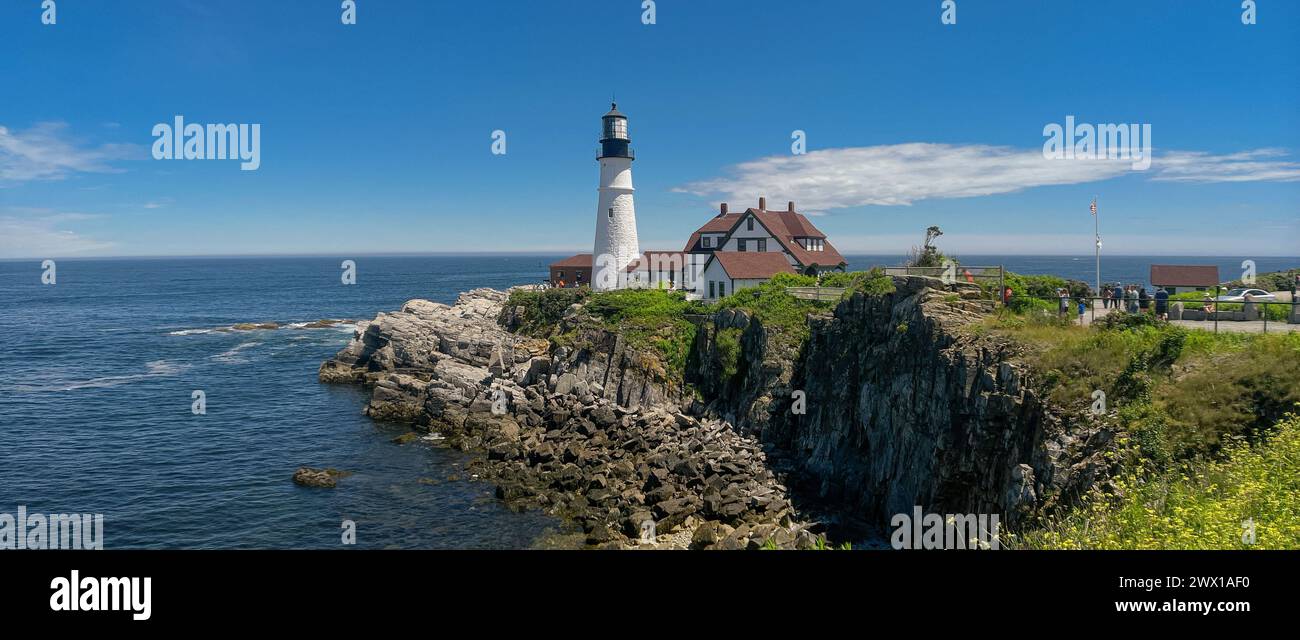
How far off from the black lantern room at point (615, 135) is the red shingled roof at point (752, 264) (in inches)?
569

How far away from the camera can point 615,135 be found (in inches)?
2330

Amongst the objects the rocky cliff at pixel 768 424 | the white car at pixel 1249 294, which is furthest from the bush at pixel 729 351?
the white car at pixel 1249 294

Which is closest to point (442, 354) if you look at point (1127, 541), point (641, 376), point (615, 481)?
point (641, 376)

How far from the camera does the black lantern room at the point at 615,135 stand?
59188 mm

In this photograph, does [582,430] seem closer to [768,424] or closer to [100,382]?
[768,424]

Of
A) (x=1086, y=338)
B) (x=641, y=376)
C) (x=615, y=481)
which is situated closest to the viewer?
(x=1086, y=338)

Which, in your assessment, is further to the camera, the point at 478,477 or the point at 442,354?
the point at 442,354

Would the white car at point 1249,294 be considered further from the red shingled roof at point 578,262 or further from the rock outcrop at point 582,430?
the red shingled roof at point 578,262

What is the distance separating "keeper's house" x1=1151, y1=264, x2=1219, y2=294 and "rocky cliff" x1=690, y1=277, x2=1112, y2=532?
14126 millimetres

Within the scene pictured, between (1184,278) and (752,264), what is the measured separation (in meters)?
25.0

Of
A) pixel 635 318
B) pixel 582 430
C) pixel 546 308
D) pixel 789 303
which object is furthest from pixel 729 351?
pixel 546 308

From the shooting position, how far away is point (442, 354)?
47.6 meters
